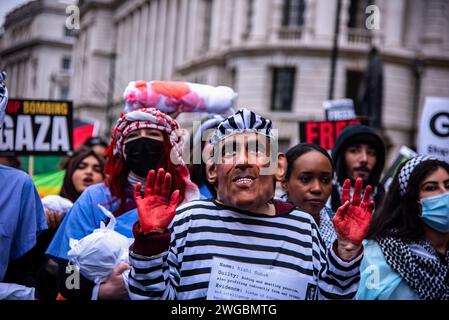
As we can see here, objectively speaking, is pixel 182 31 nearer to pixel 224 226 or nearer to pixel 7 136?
pixel 7 136

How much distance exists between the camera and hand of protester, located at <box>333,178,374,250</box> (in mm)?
2967

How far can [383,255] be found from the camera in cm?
426

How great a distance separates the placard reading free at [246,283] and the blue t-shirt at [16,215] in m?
0.93

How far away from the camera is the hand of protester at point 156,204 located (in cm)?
286

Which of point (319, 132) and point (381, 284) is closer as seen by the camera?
point (381, 284)

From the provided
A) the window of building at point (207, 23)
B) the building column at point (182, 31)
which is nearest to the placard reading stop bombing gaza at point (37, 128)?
the window of building at point (207, 23)

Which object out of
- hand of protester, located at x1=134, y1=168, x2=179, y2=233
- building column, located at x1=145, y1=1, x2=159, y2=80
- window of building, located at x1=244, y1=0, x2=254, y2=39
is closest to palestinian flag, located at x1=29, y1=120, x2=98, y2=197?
hand of protester, located at x1=134, y1=168, x2=179, y2=233

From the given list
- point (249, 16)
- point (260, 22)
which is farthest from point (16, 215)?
point (249, 16)

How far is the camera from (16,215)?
3354 millimetres

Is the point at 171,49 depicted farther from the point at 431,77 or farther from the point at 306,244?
the point at 306,244

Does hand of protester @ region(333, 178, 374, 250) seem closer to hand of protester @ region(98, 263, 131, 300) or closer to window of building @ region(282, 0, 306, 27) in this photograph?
hand of protester @ region(98, 263, 131, 300)

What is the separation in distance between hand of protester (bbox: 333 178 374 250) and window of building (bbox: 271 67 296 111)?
28535 mm

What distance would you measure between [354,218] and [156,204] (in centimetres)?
78
